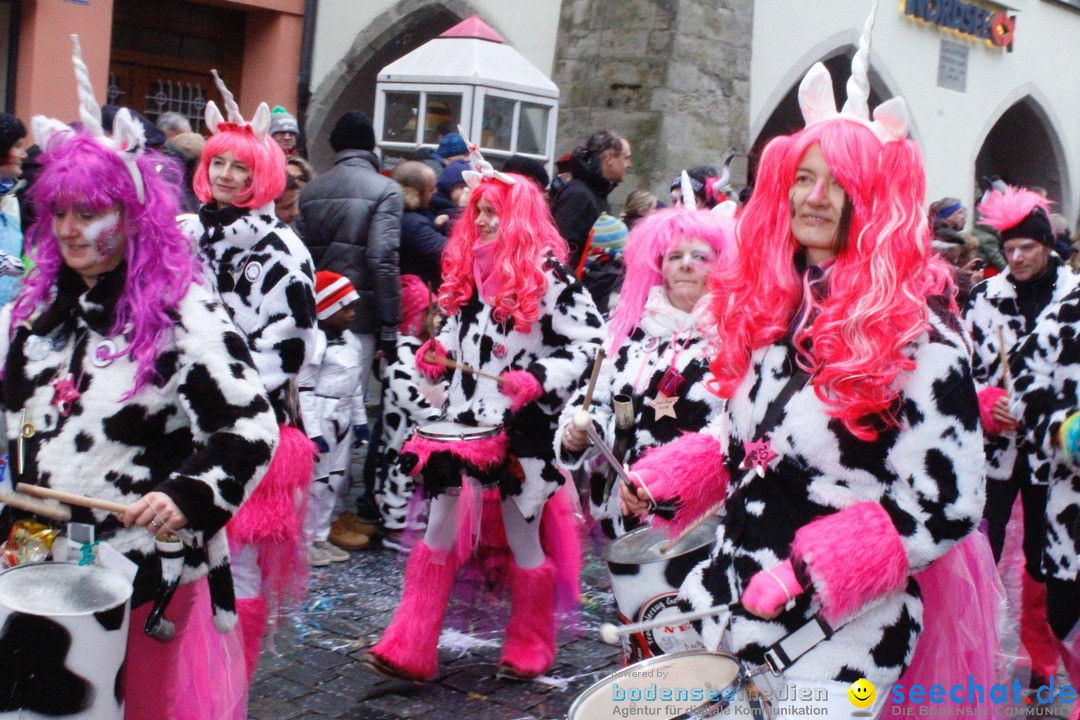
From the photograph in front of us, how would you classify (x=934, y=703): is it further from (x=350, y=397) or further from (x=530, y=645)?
(x=350, y=397)

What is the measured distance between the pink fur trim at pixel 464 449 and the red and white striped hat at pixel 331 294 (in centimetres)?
155

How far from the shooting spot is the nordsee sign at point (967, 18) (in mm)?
15242

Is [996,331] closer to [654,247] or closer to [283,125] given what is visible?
[654,247]

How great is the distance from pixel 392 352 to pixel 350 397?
25.4 inches

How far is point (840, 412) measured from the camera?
2.59 meters

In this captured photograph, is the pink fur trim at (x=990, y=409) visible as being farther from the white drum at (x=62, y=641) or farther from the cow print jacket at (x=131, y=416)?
the white drum at (x=62, y=641)

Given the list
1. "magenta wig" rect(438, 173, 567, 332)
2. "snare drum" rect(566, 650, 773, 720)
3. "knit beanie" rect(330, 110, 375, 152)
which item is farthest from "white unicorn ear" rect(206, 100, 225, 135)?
"snare drum" rect(566, 650, 773, 720)

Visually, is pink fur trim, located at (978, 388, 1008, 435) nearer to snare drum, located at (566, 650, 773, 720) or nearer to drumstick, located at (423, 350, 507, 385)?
drumstick, located at (423, 350, 507, 385)

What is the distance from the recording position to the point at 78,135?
9.93 feet

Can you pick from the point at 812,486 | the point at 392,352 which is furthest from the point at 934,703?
the point at 392,352

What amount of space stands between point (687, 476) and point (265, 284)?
1908 mm

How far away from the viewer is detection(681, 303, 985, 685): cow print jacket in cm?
257

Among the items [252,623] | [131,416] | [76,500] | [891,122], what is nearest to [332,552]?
[252,623]

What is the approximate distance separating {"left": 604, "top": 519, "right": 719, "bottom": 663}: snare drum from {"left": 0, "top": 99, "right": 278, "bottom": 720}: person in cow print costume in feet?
3.12
